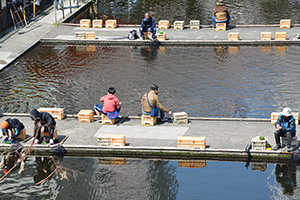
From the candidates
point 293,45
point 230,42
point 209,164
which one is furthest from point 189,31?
point 209,164

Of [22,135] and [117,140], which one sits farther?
[22,135]

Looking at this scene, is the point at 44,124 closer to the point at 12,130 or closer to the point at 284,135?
the point at 12,130

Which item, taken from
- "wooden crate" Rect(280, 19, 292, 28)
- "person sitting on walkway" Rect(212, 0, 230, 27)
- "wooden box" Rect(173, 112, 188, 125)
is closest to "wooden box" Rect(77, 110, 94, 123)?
"wooden box" Rect(173, 112, 188, 125)

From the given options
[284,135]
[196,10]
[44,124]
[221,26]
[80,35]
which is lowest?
[284,135]

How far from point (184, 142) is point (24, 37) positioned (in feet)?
72.1

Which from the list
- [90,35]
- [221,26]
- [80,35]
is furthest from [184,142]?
[221,26]

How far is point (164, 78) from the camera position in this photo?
30.6m

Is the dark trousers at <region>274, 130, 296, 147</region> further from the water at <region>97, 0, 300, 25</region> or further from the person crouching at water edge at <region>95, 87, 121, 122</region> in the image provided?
the water at <region>97, 0, 300, 25</region>

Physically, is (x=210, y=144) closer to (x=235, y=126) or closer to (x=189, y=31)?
(x=235, y=126)

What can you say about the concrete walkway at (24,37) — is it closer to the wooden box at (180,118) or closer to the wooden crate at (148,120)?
the wooden crate at (148,120)

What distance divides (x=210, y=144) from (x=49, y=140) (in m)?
6.25

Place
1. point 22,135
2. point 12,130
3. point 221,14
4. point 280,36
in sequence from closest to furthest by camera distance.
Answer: point 12,130, point 22,135, point 280,36, point 221,14

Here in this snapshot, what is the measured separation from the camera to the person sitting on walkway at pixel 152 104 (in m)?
22.9

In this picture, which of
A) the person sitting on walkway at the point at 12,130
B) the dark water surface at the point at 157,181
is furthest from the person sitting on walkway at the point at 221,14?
the person sitting on walkway at the point at 12,130
